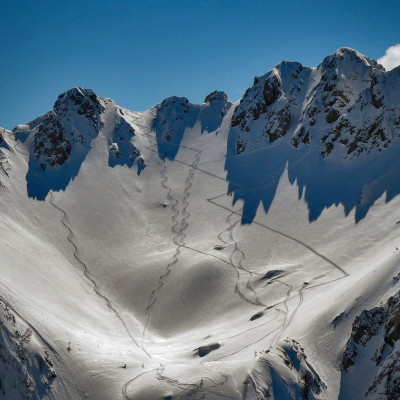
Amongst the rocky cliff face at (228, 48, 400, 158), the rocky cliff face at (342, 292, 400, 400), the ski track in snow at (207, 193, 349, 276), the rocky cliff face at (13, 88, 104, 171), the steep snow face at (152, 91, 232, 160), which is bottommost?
the rocky cliff face at (342, 292, 400, 400)

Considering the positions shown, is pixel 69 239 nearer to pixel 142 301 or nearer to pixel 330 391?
pixel 142 301

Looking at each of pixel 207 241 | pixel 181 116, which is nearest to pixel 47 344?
pixel 207 241

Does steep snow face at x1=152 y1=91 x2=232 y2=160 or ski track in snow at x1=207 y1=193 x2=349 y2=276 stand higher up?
steep snow face at x1=152 y1=91 x2=232 y2=160

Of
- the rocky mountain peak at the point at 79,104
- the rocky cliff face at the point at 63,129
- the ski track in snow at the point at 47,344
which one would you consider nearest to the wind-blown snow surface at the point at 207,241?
the ski track in snow at the point at 47,344

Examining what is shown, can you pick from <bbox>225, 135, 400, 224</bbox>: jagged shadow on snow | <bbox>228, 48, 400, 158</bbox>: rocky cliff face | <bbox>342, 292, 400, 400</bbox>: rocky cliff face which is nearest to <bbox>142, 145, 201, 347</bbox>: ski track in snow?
<bbox>225, 135, 400, 224</bbox>: jagged shadow on snow

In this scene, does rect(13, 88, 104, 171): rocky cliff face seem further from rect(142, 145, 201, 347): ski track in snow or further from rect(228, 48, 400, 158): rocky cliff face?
rect(228, 48, 400, 158): rocky cliff face

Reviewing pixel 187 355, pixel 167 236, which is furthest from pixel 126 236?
pixel 187 355

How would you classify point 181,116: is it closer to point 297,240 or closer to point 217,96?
point 217,96
